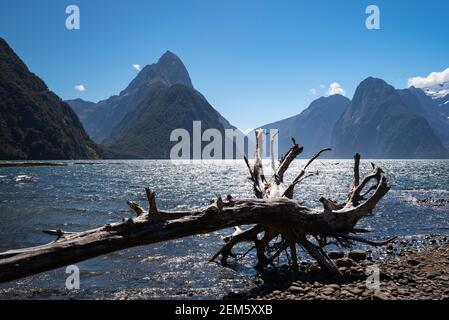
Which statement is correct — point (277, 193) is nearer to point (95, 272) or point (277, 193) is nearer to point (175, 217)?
point (175, 217)

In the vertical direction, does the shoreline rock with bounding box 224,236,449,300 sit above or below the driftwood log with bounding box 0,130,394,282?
below

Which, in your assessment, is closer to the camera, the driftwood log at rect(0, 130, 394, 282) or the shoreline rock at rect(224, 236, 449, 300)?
the driftwood log at rect(0, 130, 394, 282)

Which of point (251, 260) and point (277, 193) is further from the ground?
point (277, 193)

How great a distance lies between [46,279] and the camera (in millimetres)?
11469

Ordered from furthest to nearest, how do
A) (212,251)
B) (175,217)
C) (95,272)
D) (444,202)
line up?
(444,202), (212,251), (95,272), (175,217)

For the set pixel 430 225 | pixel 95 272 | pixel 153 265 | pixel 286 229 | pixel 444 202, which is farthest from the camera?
pixel 444 202

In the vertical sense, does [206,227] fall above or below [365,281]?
above

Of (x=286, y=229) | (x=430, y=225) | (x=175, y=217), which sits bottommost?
(x=430, y=225)

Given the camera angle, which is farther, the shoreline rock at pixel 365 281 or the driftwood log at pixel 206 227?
the shoreline rock at pixel 365 281

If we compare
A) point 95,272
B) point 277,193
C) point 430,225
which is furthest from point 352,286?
point 430,225

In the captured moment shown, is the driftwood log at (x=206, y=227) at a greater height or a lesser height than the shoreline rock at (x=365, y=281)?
greater

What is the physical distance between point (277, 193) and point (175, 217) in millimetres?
4862

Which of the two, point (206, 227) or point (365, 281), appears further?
point (365, 281)
